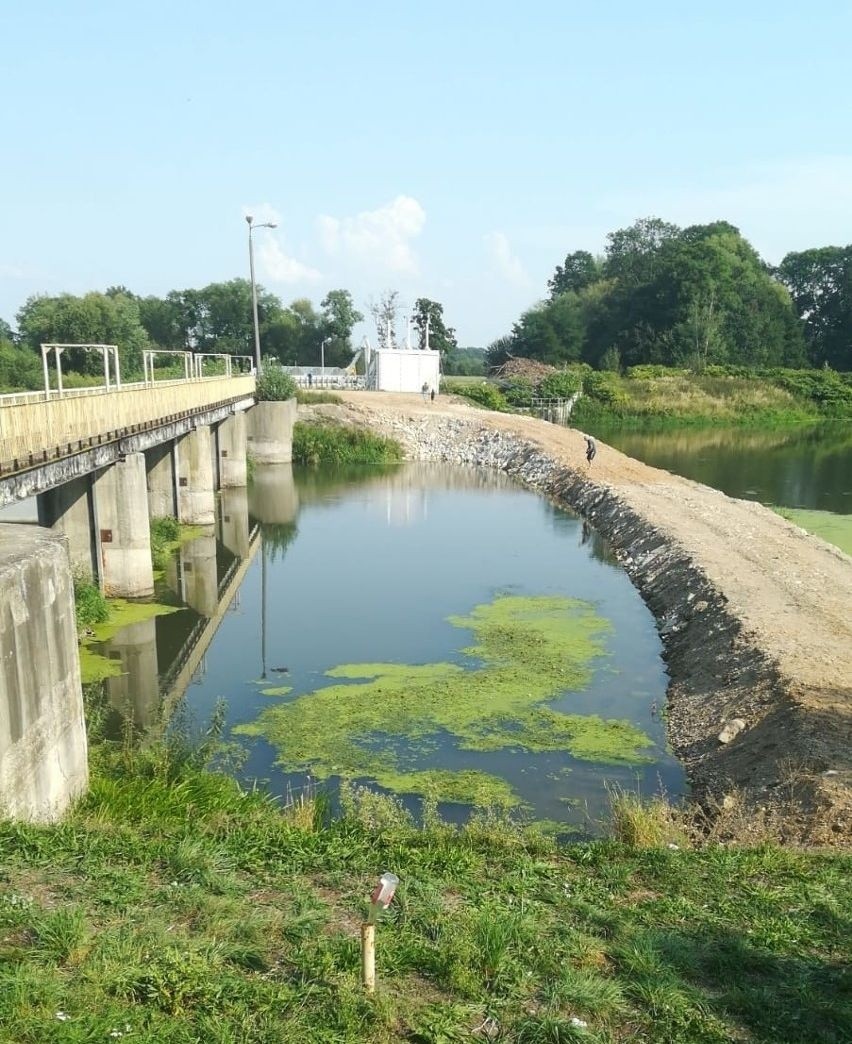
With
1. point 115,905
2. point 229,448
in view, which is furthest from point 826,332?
point 115,905

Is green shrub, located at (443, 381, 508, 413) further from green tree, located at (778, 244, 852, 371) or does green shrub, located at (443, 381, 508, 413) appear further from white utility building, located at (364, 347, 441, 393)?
green tree, located at (778, 244, 852, 371)

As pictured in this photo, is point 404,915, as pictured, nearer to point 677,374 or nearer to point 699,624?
point 699,624

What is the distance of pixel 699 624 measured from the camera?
62.0 ft

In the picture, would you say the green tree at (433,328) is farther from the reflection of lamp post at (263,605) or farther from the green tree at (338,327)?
the reflection of lamp post at (263,605)

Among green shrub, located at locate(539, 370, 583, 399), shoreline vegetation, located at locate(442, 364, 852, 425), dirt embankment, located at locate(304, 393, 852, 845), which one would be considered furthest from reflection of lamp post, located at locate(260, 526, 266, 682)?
green shrub, located at locate(539, 370, 583, 399)

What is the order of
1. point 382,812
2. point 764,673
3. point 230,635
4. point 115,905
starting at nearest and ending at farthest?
point 115,905 < point 382,812 < point 764,673 < point 230,635

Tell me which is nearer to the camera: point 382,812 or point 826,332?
point 382,812

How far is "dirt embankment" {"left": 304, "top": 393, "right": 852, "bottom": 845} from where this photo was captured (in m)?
11.0

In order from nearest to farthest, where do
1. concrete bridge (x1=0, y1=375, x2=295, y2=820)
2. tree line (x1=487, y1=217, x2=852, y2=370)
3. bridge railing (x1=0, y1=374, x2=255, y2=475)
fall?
concrete bridge (x1=0, y1=375, x2=295, y2=820) → bridge railing (x1=0, y1=374, x2=255, y2=475) → tree line (x1=487, y1=217, x2=852, y2=370)

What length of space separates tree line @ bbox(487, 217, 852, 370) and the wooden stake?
88683 mm

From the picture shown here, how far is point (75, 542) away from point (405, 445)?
33.2 meters

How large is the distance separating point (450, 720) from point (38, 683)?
24.5 feet

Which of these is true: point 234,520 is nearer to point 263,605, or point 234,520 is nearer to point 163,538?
point 163,538

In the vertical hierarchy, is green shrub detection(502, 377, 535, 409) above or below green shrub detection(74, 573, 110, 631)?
above
